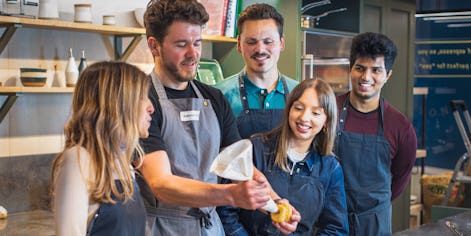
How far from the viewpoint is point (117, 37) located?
13.0ft

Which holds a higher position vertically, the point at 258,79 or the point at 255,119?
the point at 258,79

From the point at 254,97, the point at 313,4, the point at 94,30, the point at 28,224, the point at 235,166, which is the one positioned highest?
the point at 313,4

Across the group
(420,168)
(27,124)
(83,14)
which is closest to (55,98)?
(27,124)

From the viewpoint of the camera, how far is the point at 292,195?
2566 mm

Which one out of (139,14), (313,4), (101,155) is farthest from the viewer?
(313,4)

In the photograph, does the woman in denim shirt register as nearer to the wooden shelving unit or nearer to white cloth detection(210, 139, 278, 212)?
white cloth detection(210, 139, 278, 212)

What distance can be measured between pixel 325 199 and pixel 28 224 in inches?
60.5

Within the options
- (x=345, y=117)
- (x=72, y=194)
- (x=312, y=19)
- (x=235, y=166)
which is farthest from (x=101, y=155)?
(x=312, y=19)

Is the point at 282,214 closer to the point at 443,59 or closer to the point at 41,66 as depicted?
the point at 41,66

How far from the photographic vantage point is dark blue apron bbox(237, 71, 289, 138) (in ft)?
9.33

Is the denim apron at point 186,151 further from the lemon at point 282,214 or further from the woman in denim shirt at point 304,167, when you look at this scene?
the lemon at point 282,214

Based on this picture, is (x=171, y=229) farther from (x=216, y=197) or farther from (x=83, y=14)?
(x=83, y=14)

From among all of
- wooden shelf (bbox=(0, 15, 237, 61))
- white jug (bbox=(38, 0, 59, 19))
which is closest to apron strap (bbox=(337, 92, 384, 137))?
wooden shelf (bbox=(0, 15, 237, 61))

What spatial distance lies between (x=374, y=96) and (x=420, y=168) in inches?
207
